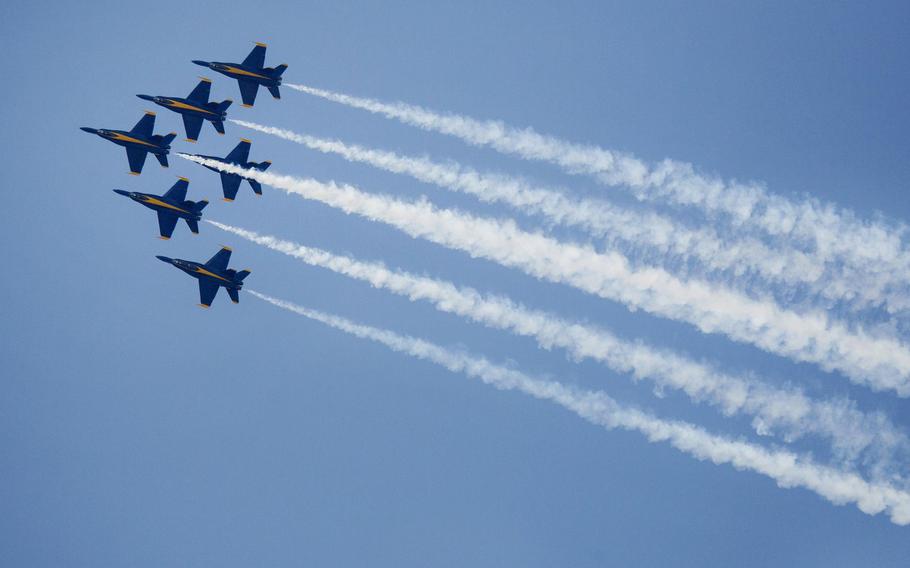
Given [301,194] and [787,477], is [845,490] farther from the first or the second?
[301,194]

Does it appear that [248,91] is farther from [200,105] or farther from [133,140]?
[133,140]

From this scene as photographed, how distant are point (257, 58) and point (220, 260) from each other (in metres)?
11.7

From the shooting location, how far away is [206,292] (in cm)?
6375

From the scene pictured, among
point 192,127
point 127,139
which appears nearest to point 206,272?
point 192,127

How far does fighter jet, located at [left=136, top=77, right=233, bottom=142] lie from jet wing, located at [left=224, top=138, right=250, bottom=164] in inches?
61.0

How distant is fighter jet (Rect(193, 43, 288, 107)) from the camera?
62906mm

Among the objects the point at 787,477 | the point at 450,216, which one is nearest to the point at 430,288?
the point at 450,216

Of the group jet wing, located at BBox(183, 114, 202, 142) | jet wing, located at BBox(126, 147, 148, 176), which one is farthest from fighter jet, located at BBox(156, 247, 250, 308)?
jet wing, located at BBox(183, 114, 202, 142)

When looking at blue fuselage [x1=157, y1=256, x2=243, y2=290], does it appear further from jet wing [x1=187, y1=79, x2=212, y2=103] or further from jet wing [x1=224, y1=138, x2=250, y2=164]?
jet wing [x1=187, y1=79, x2=212, y2=103]

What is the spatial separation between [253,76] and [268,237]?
9765 millimetres

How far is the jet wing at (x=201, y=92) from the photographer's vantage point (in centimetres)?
6506

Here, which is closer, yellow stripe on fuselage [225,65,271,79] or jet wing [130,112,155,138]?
yellow stripe on fuselage [225,65,271,79]

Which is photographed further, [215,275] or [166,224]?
[166,224]

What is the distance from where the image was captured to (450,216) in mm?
57094
